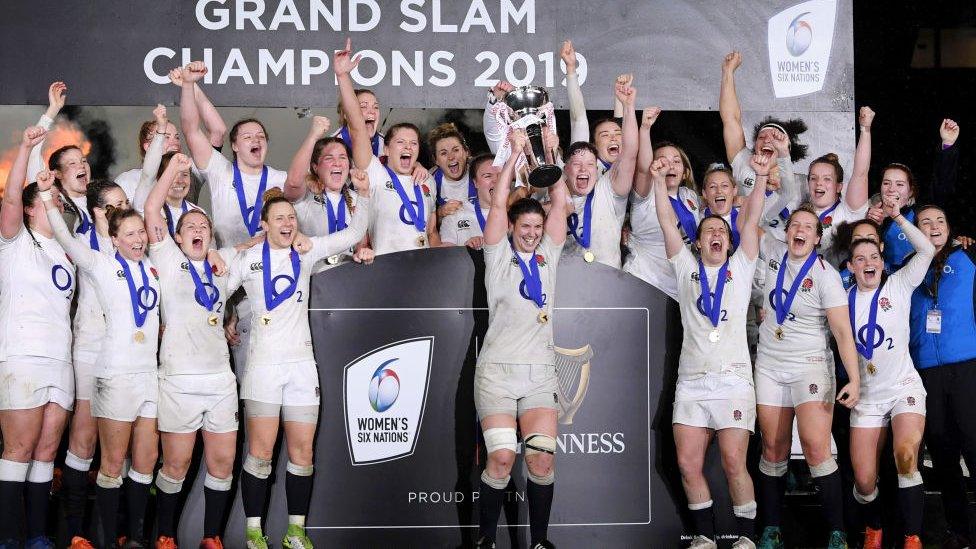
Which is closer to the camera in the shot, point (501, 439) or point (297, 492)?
point (501, 439)

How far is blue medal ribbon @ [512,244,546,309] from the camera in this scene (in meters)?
6.46

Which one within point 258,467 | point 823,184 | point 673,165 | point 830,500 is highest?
point 673,165

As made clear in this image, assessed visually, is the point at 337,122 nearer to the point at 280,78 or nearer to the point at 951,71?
the point at 280,78

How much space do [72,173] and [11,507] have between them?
1781 mm

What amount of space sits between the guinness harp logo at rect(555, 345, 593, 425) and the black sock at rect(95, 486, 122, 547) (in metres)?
2.37

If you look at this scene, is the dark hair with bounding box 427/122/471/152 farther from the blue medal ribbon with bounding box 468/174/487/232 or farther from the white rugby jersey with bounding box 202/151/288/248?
the white rugby jersey with bounding box 202/151/288/248

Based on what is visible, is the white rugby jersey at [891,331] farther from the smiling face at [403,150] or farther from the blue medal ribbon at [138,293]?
the blue medal ribbon at [138,293]

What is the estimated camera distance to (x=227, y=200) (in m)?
7.17

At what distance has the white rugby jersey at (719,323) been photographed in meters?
6.56

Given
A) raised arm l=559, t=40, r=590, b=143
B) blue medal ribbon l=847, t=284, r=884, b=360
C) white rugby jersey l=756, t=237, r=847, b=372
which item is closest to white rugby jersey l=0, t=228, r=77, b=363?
raised arm l=559, t=40, r=590, b=143

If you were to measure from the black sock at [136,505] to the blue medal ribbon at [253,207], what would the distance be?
1567mm

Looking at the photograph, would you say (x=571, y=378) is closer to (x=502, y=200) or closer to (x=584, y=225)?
(x=584, y=225)

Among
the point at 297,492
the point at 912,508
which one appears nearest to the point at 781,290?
the point at 912,508

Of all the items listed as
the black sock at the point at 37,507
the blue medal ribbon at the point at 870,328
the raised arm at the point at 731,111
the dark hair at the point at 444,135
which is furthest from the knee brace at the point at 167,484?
the raised arm at the point at 731,111
